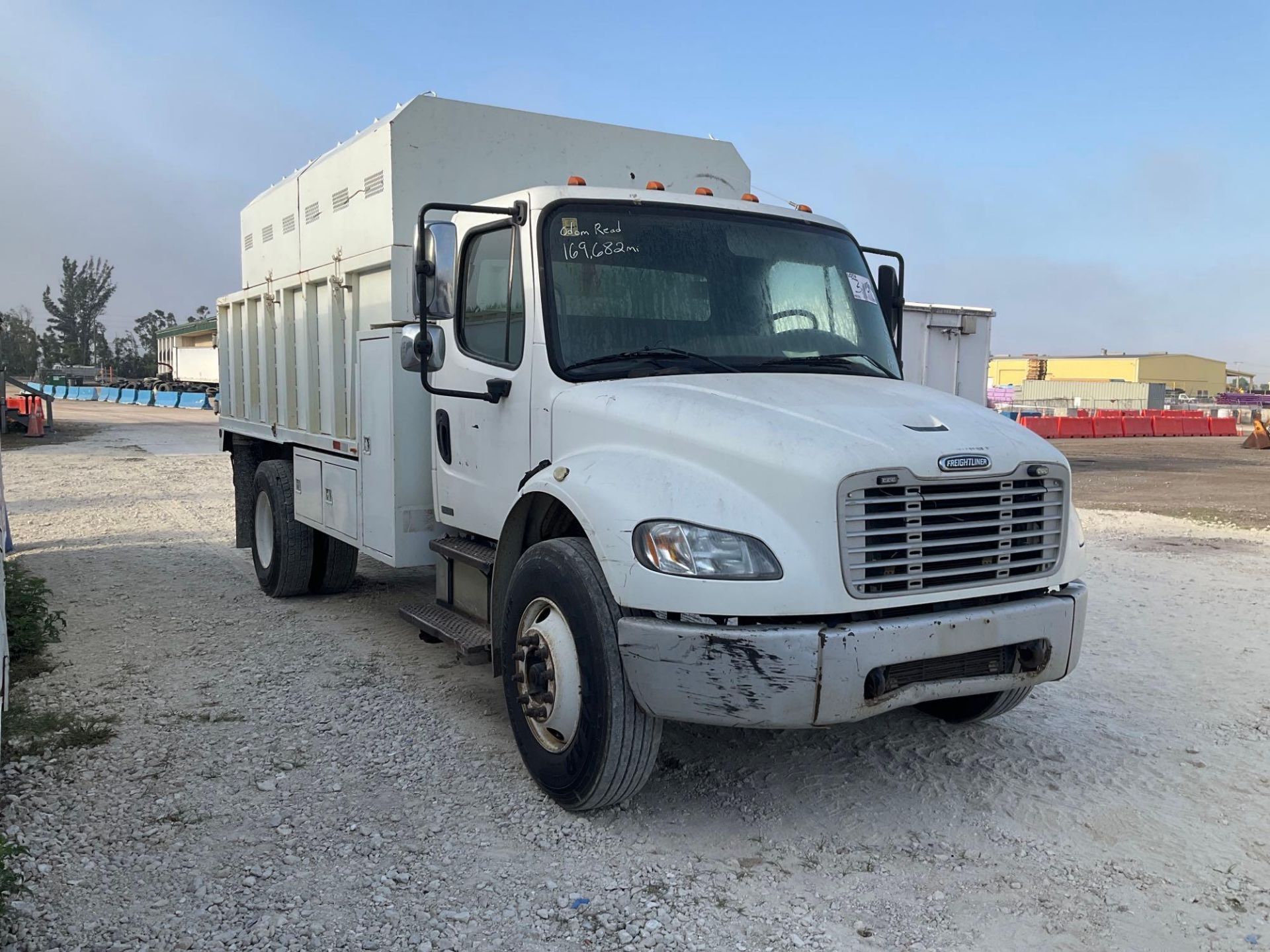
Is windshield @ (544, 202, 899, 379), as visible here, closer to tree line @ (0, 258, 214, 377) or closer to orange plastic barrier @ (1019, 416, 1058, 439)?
orange plastic barrier @ (1019, 416, 1058, 439)

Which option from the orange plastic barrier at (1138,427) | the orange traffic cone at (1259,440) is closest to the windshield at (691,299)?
the orange traffic cone at (1259,440)

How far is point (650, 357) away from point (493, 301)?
0.95m

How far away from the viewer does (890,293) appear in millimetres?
→ 5711

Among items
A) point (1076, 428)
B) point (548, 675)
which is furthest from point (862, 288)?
point (1076, 428)

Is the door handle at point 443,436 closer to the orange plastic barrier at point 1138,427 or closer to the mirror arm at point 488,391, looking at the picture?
the mirror arm at point 488,391

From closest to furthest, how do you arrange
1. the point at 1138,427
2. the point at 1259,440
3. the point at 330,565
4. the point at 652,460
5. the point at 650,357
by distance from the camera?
1. the point at 652,460
2. the point at 650,357
3. the point at 330,565
4. the point at 1259,440
5. the point at 1138,427

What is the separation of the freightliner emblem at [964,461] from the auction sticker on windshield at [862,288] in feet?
5.23

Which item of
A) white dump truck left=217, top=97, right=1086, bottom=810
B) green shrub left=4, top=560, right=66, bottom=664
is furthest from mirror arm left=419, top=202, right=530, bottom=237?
green shrub left=4, top=560, right=66, bottom=664

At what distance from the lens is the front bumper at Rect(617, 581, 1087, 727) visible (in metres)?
3.55

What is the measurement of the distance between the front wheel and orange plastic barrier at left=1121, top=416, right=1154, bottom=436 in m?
35.0

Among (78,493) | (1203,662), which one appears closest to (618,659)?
(1203,662)

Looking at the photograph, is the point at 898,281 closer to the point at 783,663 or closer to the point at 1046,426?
the point at 783,663

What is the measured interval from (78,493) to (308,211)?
403 inches

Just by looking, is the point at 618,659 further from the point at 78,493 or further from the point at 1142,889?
the point at 78,493
